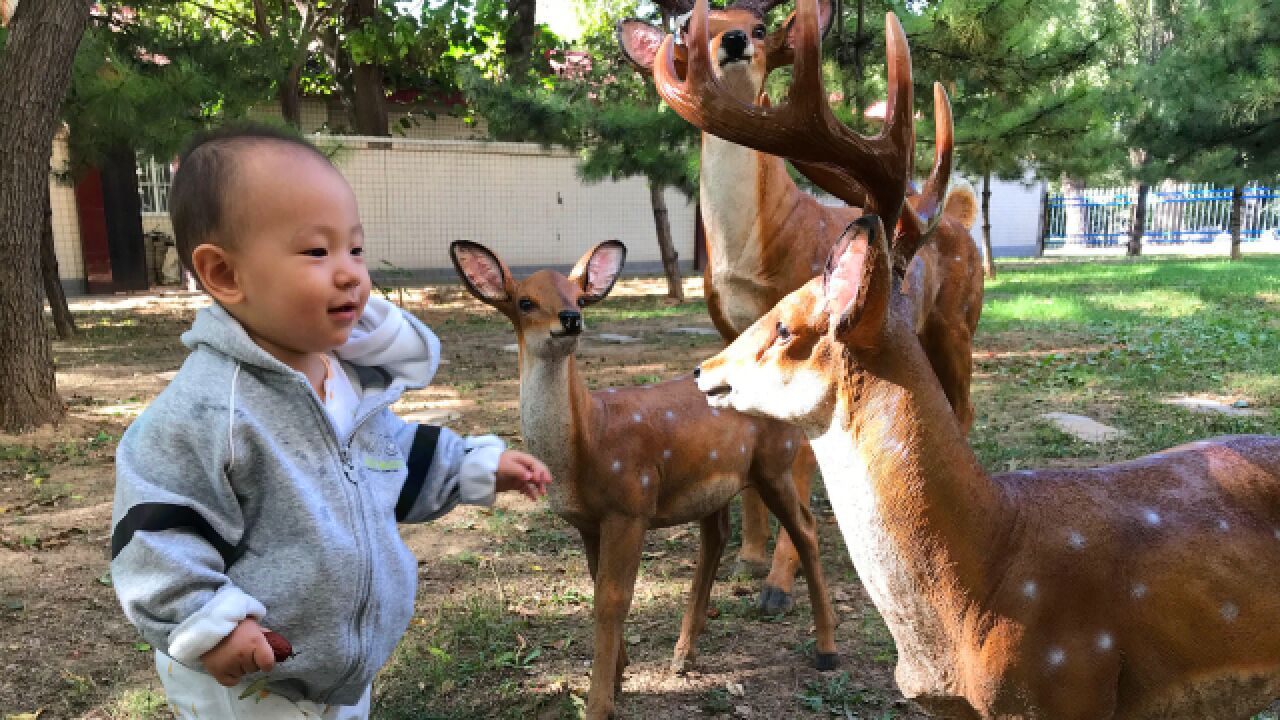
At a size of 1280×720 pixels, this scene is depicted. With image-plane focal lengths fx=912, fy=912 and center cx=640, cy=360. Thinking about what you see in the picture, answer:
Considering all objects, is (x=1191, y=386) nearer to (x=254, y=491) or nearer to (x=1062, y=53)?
(x=1062, y=53)

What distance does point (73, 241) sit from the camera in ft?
49.9

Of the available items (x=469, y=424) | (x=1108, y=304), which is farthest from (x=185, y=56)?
(x=1108, y=304)

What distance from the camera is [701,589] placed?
3213 mm

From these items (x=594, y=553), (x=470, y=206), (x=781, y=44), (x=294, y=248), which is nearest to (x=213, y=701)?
(x=294, y=248)

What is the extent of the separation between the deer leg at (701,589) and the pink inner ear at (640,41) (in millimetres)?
2072

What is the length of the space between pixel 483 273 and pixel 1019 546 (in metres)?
1.74

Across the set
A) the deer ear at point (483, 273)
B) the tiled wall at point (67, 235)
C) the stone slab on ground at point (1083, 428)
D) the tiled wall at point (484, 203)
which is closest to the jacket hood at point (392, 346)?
the deer ear at point (483, 273)

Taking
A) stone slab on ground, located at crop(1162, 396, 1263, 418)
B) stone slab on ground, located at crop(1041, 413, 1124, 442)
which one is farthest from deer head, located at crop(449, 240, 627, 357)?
stone slab on ground, located at crop(1162, 396, 1263, 418)

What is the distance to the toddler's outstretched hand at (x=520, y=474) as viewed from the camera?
1976 millimetres

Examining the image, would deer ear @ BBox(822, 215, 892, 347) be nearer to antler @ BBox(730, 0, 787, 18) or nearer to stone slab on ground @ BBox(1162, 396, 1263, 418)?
antler @ BBox(730, 0, 787, 18)

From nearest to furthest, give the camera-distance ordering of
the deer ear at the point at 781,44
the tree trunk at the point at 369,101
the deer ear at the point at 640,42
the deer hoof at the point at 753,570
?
the deer ear at the point at 781,44 < the deer hoof at the point at 753,570 < the deer ear at the point at 640,42 < the tree trunk at the point at 369,101

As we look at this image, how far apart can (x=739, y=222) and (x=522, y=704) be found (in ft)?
6.24

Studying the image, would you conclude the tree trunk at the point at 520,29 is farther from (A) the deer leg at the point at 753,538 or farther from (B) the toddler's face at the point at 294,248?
(B) the toddler's face at the point at 294,248

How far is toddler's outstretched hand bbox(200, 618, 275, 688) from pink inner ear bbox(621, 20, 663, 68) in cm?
320
